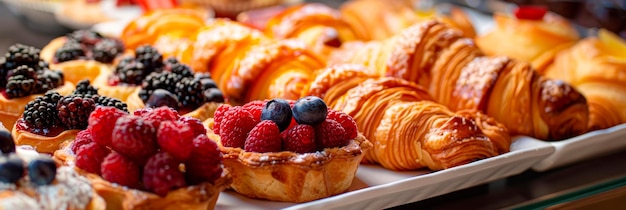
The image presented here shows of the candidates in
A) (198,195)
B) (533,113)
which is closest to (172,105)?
(198,195)

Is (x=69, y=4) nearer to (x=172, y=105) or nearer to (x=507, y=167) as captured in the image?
(x=172, y=105)

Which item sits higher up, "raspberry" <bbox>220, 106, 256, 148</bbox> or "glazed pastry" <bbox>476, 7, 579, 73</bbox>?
"raspberry" <bbox>220, 106, 256, 148</bbox>

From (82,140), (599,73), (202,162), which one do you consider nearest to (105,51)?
(82,140)

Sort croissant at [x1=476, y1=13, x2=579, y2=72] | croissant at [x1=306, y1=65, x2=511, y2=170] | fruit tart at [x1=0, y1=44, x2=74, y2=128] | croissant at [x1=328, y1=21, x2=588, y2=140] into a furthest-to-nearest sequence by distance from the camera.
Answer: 1. croissant at [x1=476, y1=13, x2=579, y2=72]
2. croissant at [x1=328, y1=21, x2=588, y2=140]
3. fruit tart at [x1=0, y1=44, x2=74, y2=128]
4. croissant at [x1=306, y1=65, x2=511, y2=170]

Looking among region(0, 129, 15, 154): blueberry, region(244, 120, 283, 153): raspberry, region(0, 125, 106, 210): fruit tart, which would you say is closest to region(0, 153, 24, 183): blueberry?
region(0, 125, 106, 210): fruit tart

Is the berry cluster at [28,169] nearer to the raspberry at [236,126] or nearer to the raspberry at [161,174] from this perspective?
the raspberry at [161,174]

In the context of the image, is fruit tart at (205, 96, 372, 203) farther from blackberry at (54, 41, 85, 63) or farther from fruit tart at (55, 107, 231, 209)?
blackberry at (54, 41, 85, 63)
